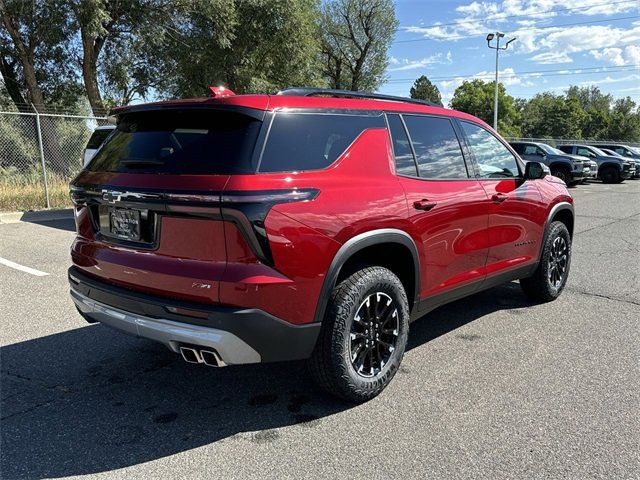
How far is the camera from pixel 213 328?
2686 mm

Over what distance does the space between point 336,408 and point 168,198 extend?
1.61 metres

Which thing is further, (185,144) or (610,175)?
(610,175)

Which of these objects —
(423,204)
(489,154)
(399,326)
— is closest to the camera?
(399,326)

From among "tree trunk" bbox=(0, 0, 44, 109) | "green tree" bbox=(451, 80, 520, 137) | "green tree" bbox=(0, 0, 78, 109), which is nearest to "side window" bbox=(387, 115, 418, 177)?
"green tree" bbox=(0, 0, 78, 109)

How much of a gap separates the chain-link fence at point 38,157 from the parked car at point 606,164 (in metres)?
19.8

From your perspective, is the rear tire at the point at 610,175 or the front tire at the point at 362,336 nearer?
the front tire at the point at 362,336

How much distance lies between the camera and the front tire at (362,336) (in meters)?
3.05

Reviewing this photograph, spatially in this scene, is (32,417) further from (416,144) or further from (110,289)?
(416,144)

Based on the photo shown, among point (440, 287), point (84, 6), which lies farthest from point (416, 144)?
point (84, 6)

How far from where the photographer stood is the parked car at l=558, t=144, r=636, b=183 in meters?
23.4

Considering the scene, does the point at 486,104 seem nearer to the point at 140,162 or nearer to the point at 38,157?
the point at 38,157

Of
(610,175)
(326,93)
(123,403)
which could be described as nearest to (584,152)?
(610,175)

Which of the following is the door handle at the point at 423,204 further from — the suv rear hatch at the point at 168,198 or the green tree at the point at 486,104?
the green tree at the point at 486,104

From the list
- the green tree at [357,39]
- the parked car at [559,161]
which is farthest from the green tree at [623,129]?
the parked car at [559,161]
